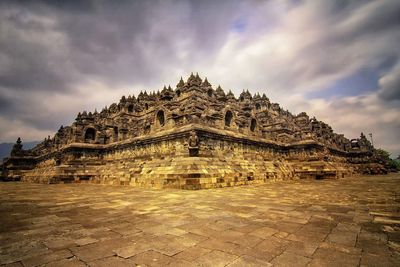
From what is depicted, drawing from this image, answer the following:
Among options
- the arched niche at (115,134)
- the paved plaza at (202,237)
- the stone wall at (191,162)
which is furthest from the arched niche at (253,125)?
the paved plaza at (202,237)

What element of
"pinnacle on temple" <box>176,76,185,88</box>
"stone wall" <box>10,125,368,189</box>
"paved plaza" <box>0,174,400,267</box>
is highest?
"pinnacle on temple" <box>176,76,185,88</box>

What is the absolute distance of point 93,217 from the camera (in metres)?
4.74

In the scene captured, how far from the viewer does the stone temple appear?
11742 mm

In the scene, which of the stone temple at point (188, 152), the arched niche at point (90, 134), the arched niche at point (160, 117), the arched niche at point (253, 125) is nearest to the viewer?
the stone temple at point (188, 152)

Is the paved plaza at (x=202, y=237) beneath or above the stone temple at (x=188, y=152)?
beneath

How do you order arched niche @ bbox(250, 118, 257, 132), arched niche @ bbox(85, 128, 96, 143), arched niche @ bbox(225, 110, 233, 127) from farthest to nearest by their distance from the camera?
arched niche @ bbox(85, 128, 96, 143) → arched niche @ bbox(250, 118, 257, 132) → arched niche @ bbox(225, 110, 233, 127)

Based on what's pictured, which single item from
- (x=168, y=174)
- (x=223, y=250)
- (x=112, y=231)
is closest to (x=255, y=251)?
(x=223, y=250)

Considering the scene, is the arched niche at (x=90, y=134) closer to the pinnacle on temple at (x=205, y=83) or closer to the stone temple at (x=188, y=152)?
the stone temple at (x=188, y=152)

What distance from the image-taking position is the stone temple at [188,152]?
38.5 feet

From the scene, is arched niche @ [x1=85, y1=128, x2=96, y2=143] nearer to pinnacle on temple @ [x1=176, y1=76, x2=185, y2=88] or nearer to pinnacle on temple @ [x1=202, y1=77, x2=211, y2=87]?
pinnacle on temple @ [x1=176, y1=76, x2=185, y2=88]

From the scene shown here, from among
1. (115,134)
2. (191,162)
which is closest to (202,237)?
(191,162)

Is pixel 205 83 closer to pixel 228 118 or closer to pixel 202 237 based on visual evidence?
pixel 228 118

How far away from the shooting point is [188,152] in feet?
39.4

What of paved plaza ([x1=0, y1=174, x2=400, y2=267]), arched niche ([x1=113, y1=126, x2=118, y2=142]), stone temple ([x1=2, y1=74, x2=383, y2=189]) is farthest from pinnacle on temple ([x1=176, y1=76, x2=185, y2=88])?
paved plaza ([x1=0, y1=174, x2=400, y2=267])
